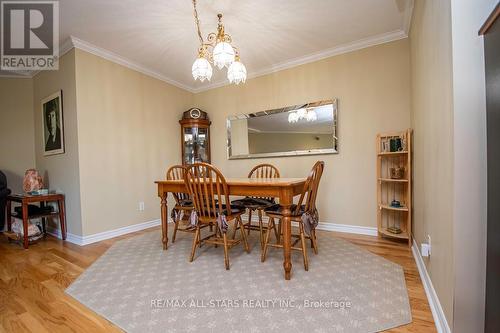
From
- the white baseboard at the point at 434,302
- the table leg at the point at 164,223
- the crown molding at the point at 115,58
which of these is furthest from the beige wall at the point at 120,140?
the white baseboard at the point at 434,302

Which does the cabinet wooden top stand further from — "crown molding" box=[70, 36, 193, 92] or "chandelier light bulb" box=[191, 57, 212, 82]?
"chandelier light bulb" box=[191, 57, 212, 82]

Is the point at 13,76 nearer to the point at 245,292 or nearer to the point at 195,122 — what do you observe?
the point at 195,122

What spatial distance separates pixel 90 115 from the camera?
284 centimetres

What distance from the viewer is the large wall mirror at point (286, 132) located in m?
3.08

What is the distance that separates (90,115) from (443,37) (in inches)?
130

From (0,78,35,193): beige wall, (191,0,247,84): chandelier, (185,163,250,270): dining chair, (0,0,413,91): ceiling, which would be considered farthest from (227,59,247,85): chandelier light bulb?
(0,78,35,193): beige wall

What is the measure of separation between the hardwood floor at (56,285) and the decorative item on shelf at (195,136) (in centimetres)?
174

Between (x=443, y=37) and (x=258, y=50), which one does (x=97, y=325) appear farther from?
(x=258, y=50)

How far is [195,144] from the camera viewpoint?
4.01 meters

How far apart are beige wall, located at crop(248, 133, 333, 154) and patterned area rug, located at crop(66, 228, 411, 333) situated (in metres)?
1.39

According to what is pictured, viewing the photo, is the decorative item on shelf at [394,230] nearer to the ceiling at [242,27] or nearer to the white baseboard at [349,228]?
the white baseboard at [349,228]

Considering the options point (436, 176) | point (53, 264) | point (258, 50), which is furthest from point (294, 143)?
point (53, 264)

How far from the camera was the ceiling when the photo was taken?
7.11 ft

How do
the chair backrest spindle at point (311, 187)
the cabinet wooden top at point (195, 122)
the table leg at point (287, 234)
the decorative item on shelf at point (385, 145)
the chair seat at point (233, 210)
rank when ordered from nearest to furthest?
the table leg at point (287, 234), the chair backrest spindle at point (311, 187), the chair seat at point (233, 210), the decorative item on shelf at point (385, 145), the cabinet wooden top at point (195, 122)
